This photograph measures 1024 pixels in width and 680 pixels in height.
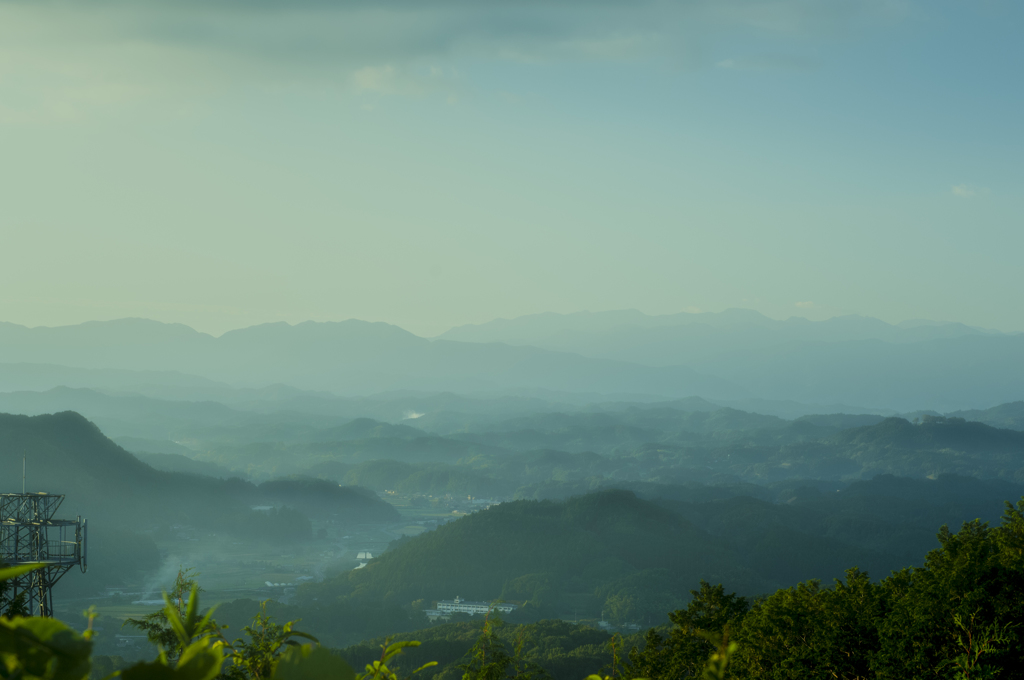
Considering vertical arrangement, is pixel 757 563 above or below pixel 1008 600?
below

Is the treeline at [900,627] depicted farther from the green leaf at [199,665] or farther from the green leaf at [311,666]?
the green leaf at [199,665]

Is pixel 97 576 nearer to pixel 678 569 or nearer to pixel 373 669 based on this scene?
pixel 678 569

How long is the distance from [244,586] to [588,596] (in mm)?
79438

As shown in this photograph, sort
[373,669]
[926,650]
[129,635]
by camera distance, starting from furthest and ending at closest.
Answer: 1. [129,635]
2. [926,650]
3. [373,669]

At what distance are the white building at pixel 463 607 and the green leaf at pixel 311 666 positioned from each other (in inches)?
6570

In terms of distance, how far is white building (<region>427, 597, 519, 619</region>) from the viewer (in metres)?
166

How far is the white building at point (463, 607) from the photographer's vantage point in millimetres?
165625

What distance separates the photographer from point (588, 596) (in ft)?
602

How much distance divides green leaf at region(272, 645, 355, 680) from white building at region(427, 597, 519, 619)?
16688 cm

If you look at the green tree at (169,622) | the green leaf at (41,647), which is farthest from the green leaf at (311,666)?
the green leaf at (41,647)

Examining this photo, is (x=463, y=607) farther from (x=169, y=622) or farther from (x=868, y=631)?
(x=169, y=622)

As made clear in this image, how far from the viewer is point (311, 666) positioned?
2834mm

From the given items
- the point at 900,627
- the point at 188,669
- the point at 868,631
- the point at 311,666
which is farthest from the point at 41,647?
the point at 868,631

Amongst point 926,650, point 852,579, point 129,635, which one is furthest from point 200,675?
point 129,635
